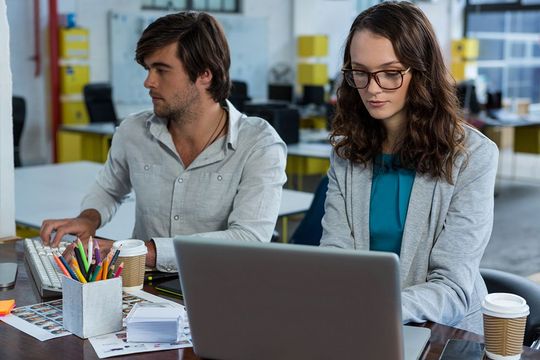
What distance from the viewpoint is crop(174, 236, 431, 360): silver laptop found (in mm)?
1085

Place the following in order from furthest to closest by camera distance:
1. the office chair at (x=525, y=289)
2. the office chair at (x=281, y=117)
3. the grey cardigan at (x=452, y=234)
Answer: the office chair at (x=281, y=117) < the office chair at (x=525, y=289) < the grey cardigan at (x=452, y=234)

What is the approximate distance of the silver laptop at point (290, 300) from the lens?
108cm

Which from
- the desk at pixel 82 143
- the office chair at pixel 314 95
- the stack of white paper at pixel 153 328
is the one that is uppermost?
the office chair at pixel 314 95

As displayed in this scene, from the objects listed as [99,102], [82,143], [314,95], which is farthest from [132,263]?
[314,95]

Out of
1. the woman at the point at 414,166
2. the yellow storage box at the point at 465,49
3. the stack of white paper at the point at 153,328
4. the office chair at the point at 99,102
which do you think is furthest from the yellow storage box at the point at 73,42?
the stack of white paper at the point at 153,328

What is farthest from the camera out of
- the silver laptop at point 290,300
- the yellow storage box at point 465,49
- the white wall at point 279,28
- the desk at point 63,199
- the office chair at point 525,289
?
the yellow storage box at point 465,49

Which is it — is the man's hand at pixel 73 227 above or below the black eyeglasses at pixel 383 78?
below

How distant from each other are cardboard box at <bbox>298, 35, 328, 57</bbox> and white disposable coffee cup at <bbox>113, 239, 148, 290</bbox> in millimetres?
8485

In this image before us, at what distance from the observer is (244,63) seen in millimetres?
9789

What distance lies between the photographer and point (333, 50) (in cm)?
1088

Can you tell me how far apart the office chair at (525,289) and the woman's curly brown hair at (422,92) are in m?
0.39

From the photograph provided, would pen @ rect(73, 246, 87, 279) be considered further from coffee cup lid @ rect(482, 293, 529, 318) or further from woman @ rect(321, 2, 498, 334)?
coffee cup lid @ rect(482, 293, 529, 318)

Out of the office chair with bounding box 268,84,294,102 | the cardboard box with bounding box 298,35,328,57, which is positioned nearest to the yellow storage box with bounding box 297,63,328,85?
the cardboard box with bounding box 298,35,328,57

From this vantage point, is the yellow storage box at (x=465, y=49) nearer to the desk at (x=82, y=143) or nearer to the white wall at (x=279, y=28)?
the white wall at (x=279, y=28)
